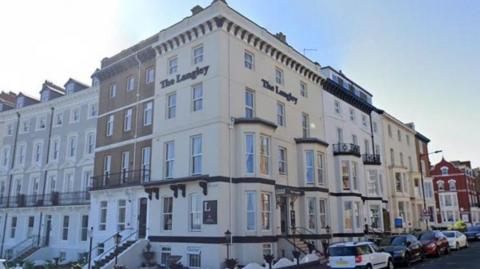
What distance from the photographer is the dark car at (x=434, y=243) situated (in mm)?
24750

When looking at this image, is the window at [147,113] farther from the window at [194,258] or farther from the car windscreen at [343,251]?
the car windscreen at [343,251]

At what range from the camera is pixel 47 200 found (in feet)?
119

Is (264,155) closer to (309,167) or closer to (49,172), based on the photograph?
(309,167)

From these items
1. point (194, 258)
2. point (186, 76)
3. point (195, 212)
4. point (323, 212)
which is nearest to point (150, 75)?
point (186, 76)

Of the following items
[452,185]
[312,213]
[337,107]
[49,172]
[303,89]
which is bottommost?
[312,213]

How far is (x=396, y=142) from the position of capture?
45.4 metres

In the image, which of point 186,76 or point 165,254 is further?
point 186,76

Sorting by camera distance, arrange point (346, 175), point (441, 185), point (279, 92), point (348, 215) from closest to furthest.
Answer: point (279, 92) → point (348, 215) → point (346, 175) → point (441, 185)

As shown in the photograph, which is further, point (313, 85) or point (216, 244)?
point (313, 85)

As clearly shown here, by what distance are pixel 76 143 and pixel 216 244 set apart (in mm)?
21048

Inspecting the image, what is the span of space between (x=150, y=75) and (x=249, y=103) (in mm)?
8121

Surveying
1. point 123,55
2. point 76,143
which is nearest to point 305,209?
point 123,55

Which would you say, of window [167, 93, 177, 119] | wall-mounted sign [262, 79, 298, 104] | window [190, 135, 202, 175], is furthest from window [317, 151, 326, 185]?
window [167, 93, 177, 119]

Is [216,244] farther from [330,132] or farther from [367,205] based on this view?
[367,205]
